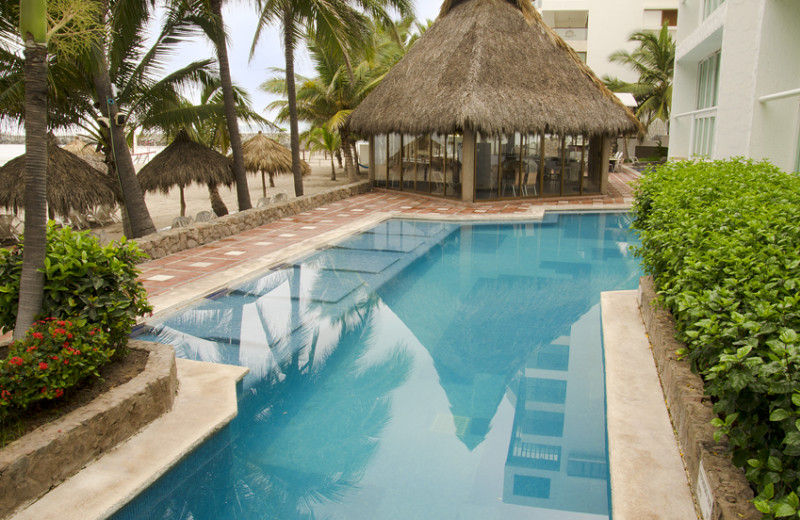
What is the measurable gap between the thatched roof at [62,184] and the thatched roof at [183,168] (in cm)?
128

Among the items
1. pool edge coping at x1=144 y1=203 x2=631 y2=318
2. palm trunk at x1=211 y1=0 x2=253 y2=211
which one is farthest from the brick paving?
palm trunk at x1=211 y1=0 x2=253 y2=211

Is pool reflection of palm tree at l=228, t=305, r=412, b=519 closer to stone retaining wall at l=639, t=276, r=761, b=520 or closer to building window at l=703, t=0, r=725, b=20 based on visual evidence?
stone retaining wall at l=639, t=276, r=761, b=520

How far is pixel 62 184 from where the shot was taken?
35.4 feet

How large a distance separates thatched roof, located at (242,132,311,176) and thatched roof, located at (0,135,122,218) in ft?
23.0

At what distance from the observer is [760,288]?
120 inches

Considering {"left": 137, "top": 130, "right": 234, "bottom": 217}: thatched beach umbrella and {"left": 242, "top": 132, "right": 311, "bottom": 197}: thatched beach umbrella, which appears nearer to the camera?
{"left": 137, "top": 130, "right": 234, "bottom": 217}: thatched beach umbrella

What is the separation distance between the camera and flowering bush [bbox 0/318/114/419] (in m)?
3.33

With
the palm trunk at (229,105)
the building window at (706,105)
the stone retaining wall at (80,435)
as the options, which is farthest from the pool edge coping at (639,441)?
the building window at (706,105)

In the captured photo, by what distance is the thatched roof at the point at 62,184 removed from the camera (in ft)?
35.3

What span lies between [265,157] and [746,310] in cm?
1678

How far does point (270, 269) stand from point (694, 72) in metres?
14.1

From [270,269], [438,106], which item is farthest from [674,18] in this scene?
[270,269]

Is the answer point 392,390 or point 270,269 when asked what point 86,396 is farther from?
point 270,269

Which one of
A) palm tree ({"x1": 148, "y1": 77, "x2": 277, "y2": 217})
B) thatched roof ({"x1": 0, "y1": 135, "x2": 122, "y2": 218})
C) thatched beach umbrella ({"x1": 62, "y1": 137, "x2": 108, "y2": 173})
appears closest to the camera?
thatched roof ({"x1": 0, "y1": 135, "x2": 122, "y2": 218})
